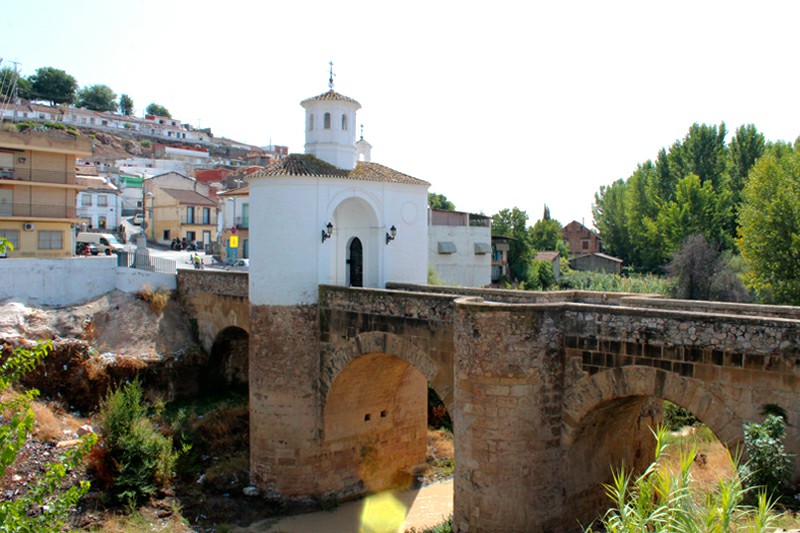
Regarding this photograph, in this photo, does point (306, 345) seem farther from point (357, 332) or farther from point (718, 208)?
point (718, 208)

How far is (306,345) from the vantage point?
17.7 metres

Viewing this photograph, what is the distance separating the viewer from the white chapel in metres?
17.8

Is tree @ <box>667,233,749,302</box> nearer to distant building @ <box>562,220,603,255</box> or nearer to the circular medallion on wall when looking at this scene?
the circular medallion on wall

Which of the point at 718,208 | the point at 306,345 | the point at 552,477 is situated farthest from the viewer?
the point at 718,208

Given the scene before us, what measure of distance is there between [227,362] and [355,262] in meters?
8.13

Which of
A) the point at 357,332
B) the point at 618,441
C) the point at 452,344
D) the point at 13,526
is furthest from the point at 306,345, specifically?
the point at 13,526

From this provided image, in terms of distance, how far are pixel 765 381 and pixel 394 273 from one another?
1153 cm

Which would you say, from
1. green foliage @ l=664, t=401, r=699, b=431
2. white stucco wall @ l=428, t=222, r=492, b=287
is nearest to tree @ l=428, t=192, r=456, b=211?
white stucco wall @ l=428, t=222, r=492, b=287

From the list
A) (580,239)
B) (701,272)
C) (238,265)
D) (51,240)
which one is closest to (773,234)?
(701,272)

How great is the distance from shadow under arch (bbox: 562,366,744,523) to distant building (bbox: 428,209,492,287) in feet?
81.5

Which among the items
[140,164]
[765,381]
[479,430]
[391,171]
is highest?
[140,164]

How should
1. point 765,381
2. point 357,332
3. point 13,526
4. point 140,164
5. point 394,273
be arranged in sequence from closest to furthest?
point 13,526
point 765,381
point 357,332
point 394,273
point 140,164

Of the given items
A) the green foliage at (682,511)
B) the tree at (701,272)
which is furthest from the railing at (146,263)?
the tree at (701,272)

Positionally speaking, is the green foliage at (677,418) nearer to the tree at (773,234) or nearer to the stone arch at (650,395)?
the tree at (773,234)
